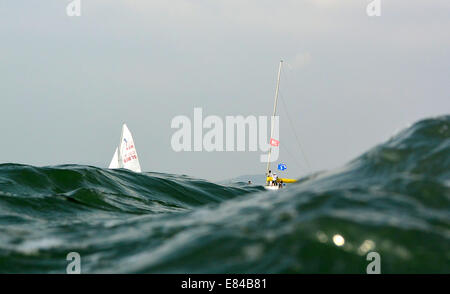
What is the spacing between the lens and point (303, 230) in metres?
4.46

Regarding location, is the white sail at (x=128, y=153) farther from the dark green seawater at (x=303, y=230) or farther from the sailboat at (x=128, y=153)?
Result: the dark green seawater at (x=303, y=230)

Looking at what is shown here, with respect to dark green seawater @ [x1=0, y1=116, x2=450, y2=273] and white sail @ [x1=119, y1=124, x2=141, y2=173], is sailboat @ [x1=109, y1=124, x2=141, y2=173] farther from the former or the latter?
dark green seawater @ [x1=0, y1=116, x2=450, y2=273]

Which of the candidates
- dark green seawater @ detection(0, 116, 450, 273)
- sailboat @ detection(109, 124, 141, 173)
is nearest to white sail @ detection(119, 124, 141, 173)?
sailboat @ detection(109, 124, 141, 173)

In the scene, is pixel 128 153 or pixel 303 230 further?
pixel 128 153

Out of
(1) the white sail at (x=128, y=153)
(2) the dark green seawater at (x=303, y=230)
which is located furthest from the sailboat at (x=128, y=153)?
(2) the dark green seawater at (x=303, y=230)

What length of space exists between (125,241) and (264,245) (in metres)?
2.20

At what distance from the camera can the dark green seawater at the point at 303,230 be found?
4.21 metres

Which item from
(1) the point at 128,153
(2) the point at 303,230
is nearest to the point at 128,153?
(1) the point at 128,153

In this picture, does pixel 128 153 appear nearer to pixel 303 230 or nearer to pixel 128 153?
pixel 128 153
